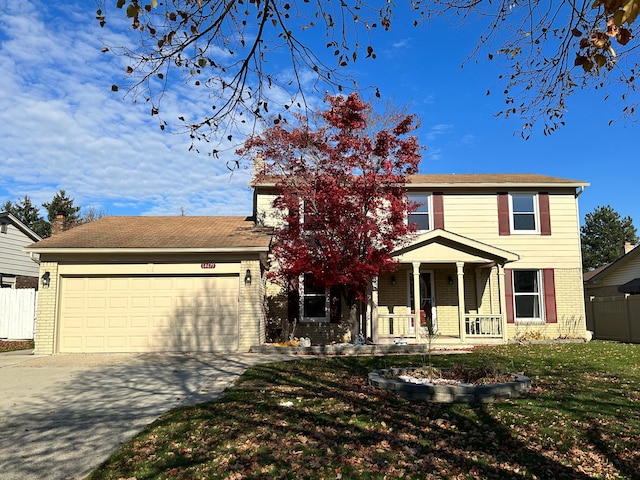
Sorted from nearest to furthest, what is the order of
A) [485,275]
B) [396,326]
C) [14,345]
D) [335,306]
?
[335,306], [396,326], [14,345], [485,275]

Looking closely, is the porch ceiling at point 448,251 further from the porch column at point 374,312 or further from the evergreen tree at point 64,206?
the evergreen tree at point 64,206

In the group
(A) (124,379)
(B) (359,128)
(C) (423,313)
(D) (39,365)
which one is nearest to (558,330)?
(C) (423,313)

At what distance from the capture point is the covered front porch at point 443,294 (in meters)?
15.0

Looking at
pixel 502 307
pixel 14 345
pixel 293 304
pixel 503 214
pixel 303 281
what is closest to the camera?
pixel 502 307

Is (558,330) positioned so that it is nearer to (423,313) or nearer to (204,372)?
(423,313)

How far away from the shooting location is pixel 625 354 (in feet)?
39.5

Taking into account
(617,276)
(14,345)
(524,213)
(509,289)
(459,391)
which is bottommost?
(14,345)

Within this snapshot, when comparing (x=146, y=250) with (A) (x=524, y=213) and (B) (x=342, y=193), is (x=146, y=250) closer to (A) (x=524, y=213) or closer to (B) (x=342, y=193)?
(B) (x=342, y=193)

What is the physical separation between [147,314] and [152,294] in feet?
1.90

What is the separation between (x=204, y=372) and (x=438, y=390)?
5.48 meters

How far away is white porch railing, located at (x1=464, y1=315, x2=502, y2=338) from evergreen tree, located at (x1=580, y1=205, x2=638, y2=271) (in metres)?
38.5

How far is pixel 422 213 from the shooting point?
17406mm

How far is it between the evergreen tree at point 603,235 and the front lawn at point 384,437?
4617 cm

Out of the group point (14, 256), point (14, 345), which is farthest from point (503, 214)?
point (14, 256)
